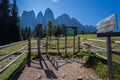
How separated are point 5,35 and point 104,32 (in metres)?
30.1

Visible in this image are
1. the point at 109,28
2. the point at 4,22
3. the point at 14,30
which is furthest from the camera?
the point at 14,30

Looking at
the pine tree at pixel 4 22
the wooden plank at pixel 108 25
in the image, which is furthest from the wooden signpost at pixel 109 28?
the pine tree at pixel 4 22

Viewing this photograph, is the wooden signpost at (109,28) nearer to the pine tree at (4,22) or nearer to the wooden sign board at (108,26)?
the wooden sign board at (108,26)

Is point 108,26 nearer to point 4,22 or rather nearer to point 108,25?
point 108,25

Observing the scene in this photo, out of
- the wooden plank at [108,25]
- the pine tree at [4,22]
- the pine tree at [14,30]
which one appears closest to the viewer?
the wooden plank at [108,25]

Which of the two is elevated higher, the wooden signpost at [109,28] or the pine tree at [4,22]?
the pine tree at [4,22]

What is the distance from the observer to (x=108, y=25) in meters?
3.89

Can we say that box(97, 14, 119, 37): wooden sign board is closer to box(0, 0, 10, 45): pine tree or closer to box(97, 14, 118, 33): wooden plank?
box(97, 14, 118, 33): wooden plank

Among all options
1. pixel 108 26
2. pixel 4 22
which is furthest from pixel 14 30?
pixel 108 26

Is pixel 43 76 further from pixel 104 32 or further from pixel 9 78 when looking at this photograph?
pixel 104 32

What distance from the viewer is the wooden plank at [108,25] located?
3.48m

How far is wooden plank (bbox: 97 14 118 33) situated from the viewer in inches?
137

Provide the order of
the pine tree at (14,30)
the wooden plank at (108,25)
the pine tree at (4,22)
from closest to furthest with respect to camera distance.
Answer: the wooden plank at (108,25) < the pine tree at (4,22) < the pine tree at (14,30)

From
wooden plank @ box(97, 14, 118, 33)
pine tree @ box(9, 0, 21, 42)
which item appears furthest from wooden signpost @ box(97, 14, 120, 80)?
pine tree @ box(9, 0, 21, 42)
